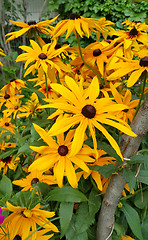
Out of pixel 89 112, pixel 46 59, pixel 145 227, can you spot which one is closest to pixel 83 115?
pixel 89 112

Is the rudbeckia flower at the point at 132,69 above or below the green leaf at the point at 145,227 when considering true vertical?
above

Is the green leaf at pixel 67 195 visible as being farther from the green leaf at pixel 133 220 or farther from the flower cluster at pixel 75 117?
the green leaf at pixel 133 220

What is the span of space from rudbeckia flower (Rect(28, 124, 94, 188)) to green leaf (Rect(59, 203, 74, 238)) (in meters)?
0.11

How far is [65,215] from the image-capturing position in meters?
0.59

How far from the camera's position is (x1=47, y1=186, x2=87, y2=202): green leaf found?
586 millimetres

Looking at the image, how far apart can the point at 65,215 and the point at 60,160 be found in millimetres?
159

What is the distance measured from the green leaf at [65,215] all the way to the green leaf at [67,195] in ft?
0.07

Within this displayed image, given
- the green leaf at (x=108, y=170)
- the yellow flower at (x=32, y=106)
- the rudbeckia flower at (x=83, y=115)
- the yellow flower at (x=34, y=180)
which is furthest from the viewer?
the yellow flower at (x=32, y=106)

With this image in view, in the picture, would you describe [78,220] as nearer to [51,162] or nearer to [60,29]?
[51,162]

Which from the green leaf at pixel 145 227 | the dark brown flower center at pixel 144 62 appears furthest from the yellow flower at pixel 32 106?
the green leaf at pixel 145 227

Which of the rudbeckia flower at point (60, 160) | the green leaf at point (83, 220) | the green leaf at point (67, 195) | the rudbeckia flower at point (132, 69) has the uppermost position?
the rudbeckia flower at point (132, 69)

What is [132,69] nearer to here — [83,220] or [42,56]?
[42,56]

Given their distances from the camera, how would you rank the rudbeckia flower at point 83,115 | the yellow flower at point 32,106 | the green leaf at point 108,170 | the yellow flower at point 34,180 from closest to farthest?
1. the rudbeckia flower at point 83,115
2. the green leaf at point 108,170
3. the yellow flower at point 34,180
4. the yellow flower at point 32,106

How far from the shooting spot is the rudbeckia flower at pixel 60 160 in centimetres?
51
